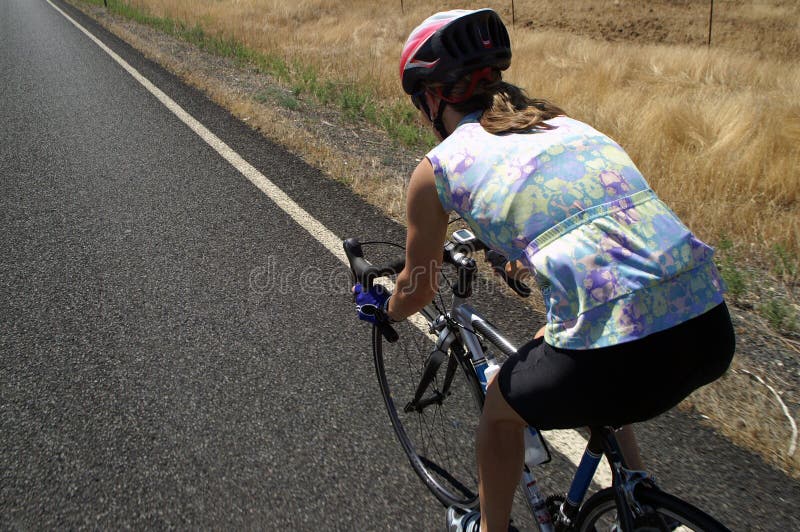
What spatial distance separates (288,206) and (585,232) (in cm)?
397

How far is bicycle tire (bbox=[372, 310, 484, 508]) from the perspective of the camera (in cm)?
246

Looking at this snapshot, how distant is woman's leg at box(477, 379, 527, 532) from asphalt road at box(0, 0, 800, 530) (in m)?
0.61

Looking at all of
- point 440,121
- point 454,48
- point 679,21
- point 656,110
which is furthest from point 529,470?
point 679,21

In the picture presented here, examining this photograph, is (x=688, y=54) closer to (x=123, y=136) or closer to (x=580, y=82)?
(x=580, y=82)

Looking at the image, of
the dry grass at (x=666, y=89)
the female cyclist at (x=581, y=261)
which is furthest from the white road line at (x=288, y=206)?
the dry grass at (x=666, y=89)

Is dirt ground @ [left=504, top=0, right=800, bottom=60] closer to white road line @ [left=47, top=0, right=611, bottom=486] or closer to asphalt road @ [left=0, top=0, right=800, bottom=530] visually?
white road line @ [left=47, top=0, right=611, bottom=486]

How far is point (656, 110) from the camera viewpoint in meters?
7.02

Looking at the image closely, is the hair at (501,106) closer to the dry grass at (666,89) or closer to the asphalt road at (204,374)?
the asphalt road at (204,374)

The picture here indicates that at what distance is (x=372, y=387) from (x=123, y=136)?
19.4 ft

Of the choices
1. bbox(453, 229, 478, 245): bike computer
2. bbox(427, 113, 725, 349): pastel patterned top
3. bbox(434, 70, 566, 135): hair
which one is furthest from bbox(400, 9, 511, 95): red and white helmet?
bbox(453, 229, 478, 245): bike computer

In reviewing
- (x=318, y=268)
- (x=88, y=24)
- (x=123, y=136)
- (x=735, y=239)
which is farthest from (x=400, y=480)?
(x=88, y=24)

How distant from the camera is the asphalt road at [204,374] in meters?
2.44

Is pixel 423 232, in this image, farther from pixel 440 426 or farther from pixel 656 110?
pixel 656 110

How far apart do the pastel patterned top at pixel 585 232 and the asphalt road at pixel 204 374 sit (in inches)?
50.0
